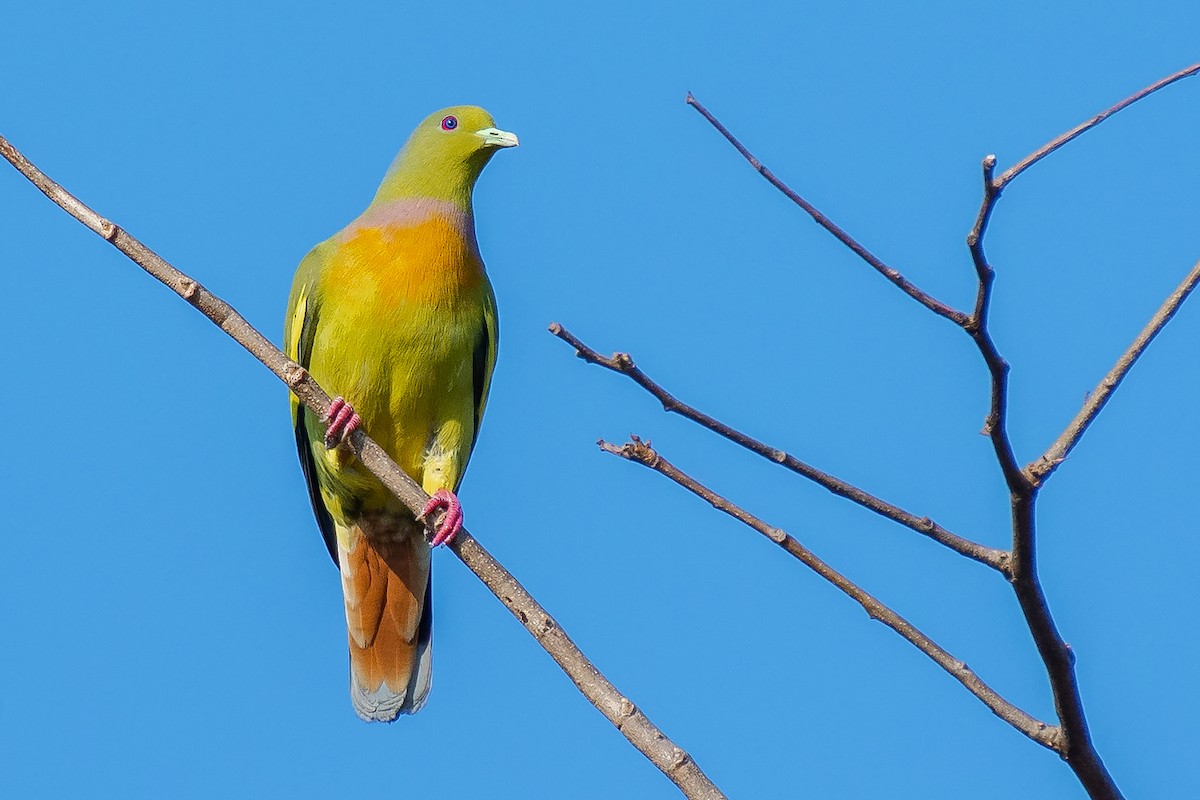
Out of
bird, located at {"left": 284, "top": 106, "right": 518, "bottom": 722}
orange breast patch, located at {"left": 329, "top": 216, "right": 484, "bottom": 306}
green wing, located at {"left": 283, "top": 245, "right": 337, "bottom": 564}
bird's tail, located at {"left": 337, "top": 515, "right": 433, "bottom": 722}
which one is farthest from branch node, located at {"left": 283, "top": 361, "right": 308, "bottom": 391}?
bird's tail, located at {"left": 337, "top": 515, "right": 433, "bottom": 722}

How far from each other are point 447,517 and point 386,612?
1.63 m

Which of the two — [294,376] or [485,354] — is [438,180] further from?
[294,376]

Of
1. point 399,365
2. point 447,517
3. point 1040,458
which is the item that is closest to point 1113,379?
point 1040,458

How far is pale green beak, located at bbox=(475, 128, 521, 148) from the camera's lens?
237 inches

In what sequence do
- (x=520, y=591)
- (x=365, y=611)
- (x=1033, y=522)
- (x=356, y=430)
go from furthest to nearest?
(x=365, y=611), (x=356, y=430), (x=520, y=591), (x=1033, y=522)

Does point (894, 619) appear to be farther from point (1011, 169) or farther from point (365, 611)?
point (365, 611)

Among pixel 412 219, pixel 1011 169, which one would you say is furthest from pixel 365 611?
pixel 1011 169

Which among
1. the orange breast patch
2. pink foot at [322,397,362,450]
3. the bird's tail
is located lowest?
pink foot at [322,397,362,450]

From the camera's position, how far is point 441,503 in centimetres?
510

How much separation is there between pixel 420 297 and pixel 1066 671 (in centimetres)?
337

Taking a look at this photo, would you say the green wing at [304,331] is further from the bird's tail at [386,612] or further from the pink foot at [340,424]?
the pink foot at [340,424]

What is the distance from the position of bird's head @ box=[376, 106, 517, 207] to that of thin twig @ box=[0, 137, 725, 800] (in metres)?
2.03

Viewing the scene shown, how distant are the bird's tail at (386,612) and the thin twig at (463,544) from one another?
223cm

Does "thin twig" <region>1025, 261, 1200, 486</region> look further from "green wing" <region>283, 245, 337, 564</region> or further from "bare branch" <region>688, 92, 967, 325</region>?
"green wing" <region>283, 245, 337, 564</region>
